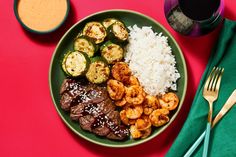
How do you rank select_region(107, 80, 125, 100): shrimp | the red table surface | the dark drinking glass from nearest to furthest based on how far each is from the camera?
the dark drinking glass < select_region(107, 80, 125, 100): shrimp < the red table surface

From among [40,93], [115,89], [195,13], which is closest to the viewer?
[195,13]

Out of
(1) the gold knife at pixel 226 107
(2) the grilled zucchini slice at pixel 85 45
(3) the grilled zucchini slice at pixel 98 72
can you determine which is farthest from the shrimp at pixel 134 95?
(1) the gold knife at pixel 226 107

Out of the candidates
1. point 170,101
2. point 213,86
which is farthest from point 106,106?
point 213,86

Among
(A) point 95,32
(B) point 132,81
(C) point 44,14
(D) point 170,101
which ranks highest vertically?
(C) point 44,14

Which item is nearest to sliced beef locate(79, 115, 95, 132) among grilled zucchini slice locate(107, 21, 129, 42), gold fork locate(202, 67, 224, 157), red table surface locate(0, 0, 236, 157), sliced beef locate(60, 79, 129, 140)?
sliced beef locate(60, 79, 129, 140)

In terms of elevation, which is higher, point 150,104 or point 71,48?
point 71,48

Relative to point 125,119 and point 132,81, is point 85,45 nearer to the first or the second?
point 132,81

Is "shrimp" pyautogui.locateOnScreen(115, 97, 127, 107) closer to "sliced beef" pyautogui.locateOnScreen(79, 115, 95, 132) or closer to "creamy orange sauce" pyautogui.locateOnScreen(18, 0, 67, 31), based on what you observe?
"sliced beef" pyautogui.locateOnScreen(79, 115, 95, 132)
